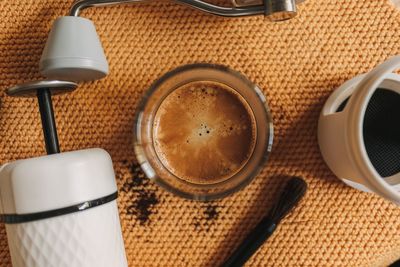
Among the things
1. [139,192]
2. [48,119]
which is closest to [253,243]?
[139,192]

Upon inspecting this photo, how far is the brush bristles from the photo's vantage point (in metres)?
0.46

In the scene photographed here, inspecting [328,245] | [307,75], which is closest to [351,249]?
[328,245]

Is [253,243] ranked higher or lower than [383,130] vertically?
lower

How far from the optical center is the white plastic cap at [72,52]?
0.42 metres

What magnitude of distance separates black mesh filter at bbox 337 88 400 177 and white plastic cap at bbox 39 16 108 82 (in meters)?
0.26

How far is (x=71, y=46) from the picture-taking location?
42 centimetres

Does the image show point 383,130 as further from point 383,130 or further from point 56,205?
point 56,205

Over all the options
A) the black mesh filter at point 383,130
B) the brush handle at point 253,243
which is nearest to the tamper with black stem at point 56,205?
the brush handle at point 253,243

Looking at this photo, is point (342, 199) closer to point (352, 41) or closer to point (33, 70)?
point (352, 41)

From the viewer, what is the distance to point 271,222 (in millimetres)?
462

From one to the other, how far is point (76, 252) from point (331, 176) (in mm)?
266

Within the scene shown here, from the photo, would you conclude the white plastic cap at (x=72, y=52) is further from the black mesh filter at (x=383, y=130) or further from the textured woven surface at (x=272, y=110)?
the black mesh filter at (x=383, y=130)

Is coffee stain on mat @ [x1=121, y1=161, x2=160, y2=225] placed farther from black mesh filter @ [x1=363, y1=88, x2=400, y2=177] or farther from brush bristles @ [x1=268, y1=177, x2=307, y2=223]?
black mesh filter @ [x1=363, y1=88, x2=400, y2=177]

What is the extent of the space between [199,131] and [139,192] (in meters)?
0.09
